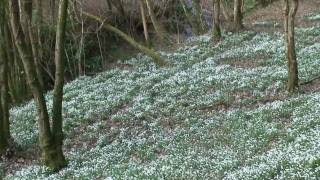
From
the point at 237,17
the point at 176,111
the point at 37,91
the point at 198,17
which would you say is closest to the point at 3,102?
the point at 37,91

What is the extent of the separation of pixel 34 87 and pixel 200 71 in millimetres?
11078

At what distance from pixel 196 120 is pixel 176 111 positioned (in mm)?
1917

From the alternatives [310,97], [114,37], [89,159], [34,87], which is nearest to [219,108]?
[310,97]

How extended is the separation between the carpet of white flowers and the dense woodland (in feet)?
0.16

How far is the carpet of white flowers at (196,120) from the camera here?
1171 cm

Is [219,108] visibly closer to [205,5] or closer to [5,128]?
[5,128]

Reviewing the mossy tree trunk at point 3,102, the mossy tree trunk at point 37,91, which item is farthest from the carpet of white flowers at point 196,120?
the mossy tree trunk at point 3,102

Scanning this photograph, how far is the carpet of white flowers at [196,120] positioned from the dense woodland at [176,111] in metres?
0.05

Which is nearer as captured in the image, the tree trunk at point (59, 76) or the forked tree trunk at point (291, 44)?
the tree trunk at point (59, 76)

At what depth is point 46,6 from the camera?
41906mm

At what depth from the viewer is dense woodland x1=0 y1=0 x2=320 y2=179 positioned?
12.3 metres

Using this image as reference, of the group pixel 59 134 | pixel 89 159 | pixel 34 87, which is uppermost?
pixel 34 87

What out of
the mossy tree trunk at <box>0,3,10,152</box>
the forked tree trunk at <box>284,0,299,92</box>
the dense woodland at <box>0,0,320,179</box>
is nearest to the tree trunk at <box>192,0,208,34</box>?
the dense woodland at <box>0,0,320,179</box>

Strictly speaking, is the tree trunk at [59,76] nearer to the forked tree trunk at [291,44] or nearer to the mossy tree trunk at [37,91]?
the mossy tree trunk at [37,91]
